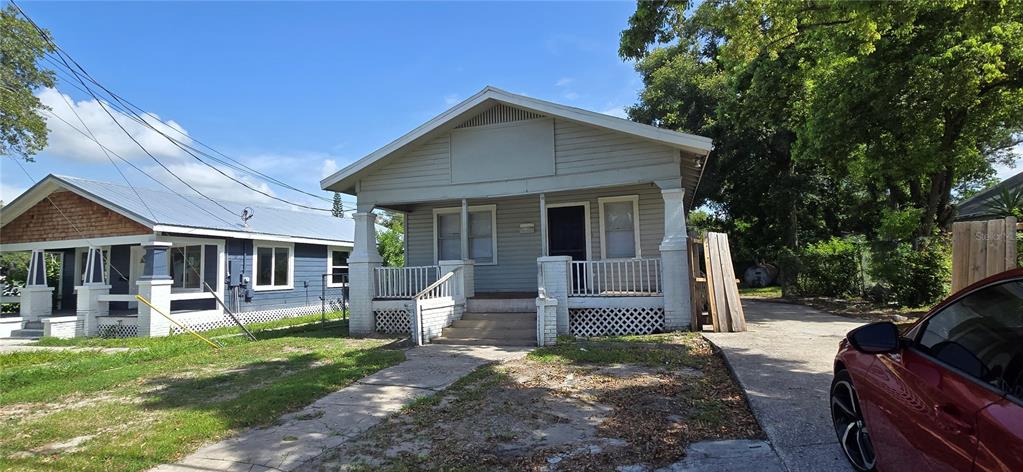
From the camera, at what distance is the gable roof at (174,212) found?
45.0 feet

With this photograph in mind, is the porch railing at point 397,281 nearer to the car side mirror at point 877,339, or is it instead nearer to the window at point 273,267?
the window at point 273,267

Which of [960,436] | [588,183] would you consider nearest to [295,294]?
[588,183]

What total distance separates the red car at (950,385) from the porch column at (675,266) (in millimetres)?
6374

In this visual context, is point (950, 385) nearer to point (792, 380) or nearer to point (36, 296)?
point (792, 380)

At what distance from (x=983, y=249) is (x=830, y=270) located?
13.5m

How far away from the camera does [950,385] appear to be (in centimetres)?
222

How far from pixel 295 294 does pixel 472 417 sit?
47.7ft

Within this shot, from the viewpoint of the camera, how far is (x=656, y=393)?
5684 mm

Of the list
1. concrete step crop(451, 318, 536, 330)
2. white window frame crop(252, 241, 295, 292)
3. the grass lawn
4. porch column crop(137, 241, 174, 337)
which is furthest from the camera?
white window frame crop(252, 241, 295, 292)

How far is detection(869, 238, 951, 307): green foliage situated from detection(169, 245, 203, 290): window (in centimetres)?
1842

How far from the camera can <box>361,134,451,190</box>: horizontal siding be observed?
37.6 ft

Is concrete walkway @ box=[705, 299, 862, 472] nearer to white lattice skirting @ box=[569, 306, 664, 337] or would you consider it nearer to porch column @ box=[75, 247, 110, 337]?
white lattice skirting @ box=[569, 306, 664, 337]

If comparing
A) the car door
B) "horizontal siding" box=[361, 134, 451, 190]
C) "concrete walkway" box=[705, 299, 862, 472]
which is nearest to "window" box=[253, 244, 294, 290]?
"horizontal siding" box=[361, 134, 451, 190]

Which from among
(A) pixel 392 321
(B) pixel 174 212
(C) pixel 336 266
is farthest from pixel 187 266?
(A) pixel 392 321
